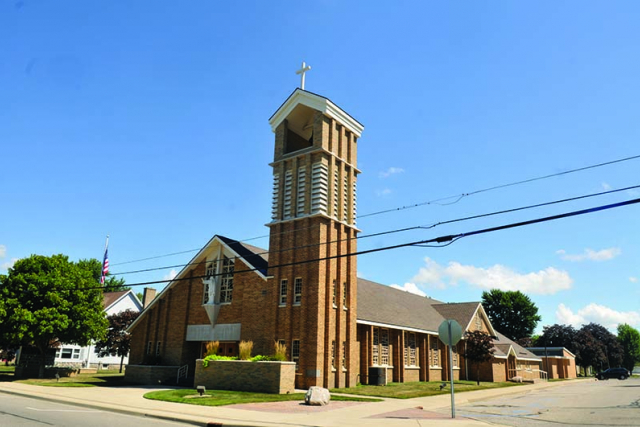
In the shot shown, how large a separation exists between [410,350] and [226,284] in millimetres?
15059

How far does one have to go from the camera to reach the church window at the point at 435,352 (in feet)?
132

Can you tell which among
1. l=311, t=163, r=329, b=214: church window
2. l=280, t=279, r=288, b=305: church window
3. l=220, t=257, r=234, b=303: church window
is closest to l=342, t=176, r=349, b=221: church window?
l=311, t=163, r=329, b=214: church window

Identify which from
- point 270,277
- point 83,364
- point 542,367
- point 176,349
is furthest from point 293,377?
point 542,367

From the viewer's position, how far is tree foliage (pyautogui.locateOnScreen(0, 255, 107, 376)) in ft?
100

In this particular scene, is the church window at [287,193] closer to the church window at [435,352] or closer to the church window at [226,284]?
the church window at [226,284]

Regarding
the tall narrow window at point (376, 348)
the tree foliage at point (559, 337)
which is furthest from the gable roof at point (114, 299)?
the tree foliage at point (559, 337)

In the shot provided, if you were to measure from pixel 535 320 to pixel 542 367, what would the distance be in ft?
81.7

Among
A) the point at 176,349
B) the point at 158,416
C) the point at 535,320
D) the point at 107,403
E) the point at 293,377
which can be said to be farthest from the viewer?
the point at 535,320

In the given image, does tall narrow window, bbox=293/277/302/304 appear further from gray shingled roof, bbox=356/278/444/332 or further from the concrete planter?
gray shingled roof, bbox=356/278/444/332

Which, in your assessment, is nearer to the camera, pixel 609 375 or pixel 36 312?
pixel 36 312

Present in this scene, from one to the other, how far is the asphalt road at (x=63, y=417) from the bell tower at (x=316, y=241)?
11846mm

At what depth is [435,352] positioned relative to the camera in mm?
41000

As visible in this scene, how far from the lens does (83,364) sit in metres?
53.6

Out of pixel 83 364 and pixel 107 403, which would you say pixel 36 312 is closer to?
pixel 107 403
